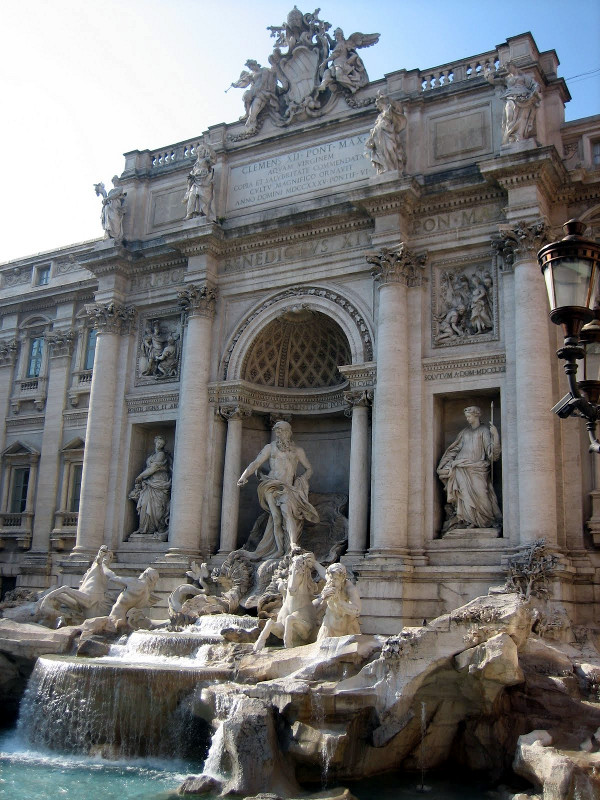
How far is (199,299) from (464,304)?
6896mm

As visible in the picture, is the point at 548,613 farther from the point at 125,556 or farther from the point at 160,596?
the point at 125,556

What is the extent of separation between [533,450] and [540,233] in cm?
461

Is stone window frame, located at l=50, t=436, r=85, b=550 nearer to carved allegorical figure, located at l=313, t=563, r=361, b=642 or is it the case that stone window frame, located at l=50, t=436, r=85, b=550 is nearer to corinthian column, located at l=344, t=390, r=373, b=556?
corinthian column, located at l=344, t=390, r=373, b=556

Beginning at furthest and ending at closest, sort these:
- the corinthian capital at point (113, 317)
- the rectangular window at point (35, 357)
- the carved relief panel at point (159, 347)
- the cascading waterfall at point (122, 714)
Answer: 1. the rectangular window at point (35, 357)
2. the corinthian capital at point (113, 317)
3. the carved relief panel at point (159, 347)
4. the cascading waterfall at point (122, 714)

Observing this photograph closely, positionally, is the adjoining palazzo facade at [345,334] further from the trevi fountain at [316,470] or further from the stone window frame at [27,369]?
the stone window frame at [27,369]

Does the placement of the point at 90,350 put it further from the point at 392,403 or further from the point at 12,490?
the point at 392,403

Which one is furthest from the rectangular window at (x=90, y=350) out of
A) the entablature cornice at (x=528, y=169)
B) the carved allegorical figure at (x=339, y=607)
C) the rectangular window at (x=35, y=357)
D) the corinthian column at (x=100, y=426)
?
the carved allegorical figure at (x=339, y=607)

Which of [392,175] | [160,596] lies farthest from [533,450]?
[160,596]

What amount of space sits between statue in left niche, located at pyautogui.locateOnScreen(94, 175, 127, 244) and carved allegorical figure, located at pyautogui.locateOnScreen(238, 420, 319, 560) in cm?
786

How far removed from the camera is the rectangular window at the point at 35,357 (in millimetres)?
27791

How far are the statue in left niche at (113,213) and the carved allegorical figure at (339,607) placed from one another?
515 inches

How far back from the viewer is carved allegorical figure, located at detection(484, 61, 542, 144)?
60.6ft

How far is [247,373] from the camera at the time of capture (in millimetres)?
21906

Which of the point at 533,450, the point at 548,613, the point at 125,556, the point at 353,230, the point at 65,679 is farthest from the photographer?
the point at 125,556
